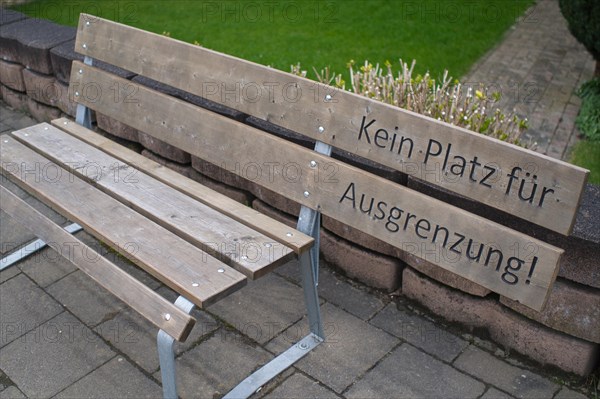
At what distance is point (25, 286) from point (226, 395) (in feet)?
4.11

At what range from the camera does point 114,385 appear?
9.07 feet

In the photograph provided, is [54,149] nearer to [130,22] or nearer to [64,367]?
[64,367]

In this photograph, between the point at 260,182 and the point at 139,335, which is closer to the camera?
the point at 260,182

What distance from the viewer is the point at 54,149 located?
3.31 m

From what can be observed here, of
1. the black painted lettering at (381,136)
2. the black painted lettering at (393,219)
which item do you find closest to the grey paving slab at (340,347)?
the black painted lettering at (393,219)

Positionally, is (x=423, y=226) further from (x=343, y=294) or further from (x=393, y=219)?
(x=343, y=294)

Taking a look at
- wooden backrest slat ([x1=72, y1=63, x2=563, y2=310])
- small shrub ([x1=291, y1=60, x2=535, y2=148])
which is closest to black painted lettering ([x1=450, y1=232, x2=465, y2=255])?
wooden backrest slat ([x1=72, y1=63, x2=563, y2=310])

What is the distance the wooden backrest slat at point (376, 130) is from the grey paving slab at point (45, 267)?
34.4 inches

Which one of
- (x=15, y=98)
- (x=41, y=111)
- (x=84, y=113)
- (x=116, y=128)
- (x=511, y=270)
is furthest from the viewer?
(x=15, y=98)

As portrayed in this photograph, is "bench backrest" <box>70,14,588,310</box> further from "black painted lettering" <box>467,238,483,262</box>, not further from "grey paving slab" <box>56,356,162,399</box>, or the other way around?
"grey paving slab" <box>56,356,162,399</box>

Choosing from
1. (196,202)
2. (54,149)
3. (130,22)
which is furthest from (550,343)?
(130,22)

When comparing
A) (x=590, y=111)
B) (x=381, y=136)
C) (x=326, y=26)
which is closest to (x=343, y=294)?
(x=381, y=136)

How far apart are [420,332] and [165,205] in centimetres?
116

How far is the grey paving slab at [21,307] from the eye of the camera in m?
3.08
